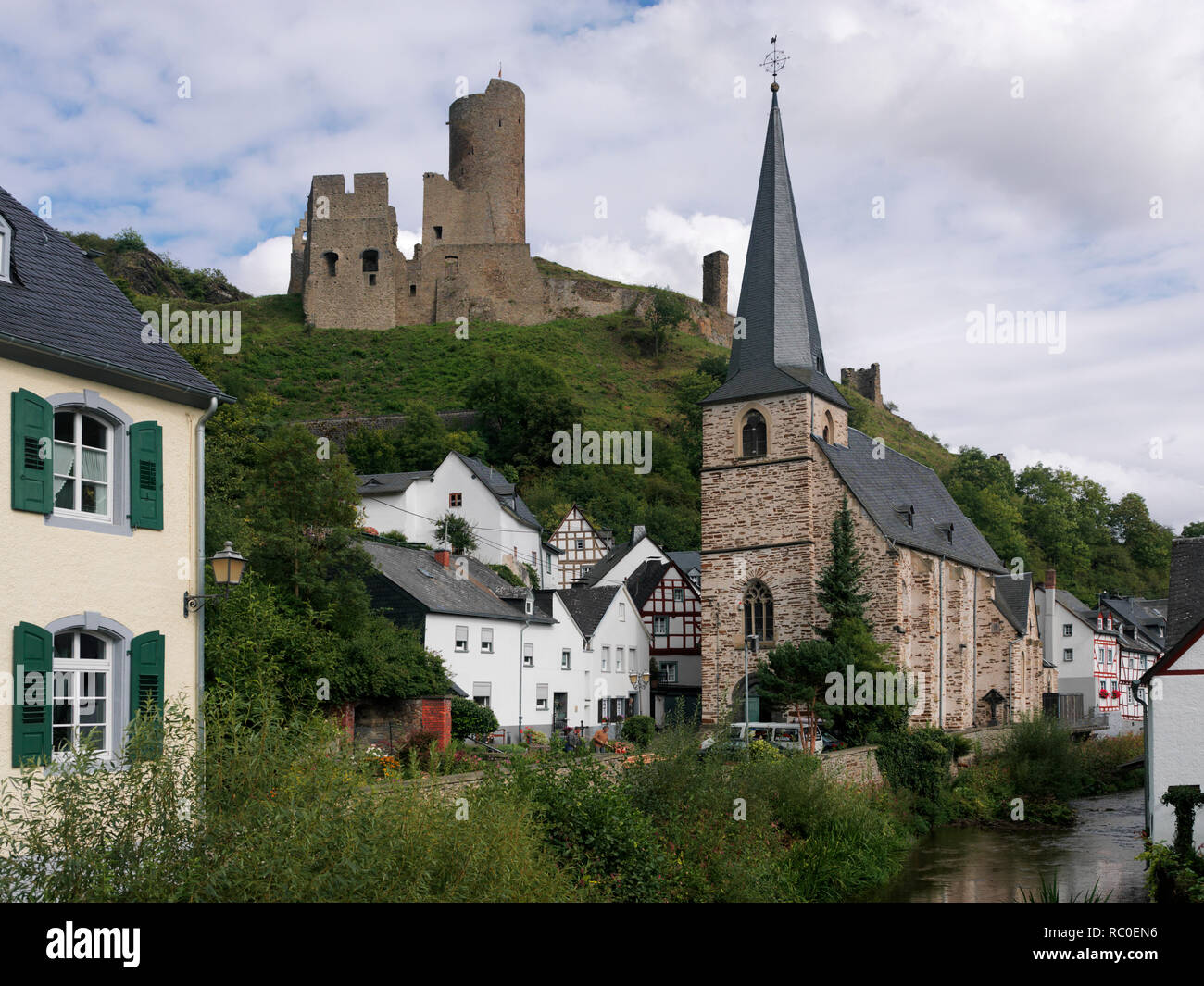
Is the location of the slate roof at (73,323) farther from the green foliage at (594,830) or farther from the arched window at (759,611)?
the arched window at (759,611)

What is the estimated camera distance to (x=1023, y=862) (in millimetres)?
25609

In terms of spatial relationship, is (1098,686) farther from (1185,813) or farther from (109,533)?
(109,533)

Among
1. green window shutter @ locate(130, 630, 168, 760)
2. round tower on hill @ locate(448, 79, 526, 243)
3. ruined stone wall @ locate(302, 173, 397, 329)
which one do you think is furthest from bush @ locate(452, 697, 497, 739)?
round tower on hill @ locate(448, 79, 526, 243)

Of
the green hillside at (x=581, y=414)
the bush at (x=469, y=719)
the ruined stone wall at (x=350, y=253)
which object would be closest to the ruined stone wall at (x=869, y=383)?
the green hillside at (x=581, y=414)

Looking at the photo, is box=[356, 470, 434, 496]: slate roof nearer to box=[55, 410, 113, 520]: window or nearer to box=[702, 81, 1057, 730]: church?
box=[702, 81, 1057, 730]: church

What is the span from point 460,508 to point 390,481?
3.55m

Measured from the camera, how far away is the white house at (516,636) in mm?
30547

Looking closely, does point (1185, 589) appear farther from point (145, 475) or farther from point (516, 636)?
point (145, 475)

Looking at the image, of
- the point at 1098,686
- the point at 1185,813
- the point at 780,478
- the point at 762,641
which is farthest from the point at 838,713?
the point at 1098,686

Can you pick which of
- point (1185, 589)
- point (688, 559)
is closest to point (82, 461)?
point (1185, 589)

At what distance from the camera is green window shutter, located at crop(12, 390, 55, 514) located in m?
11.6

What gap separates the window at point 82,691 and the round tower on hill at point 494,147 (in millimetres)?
84066
